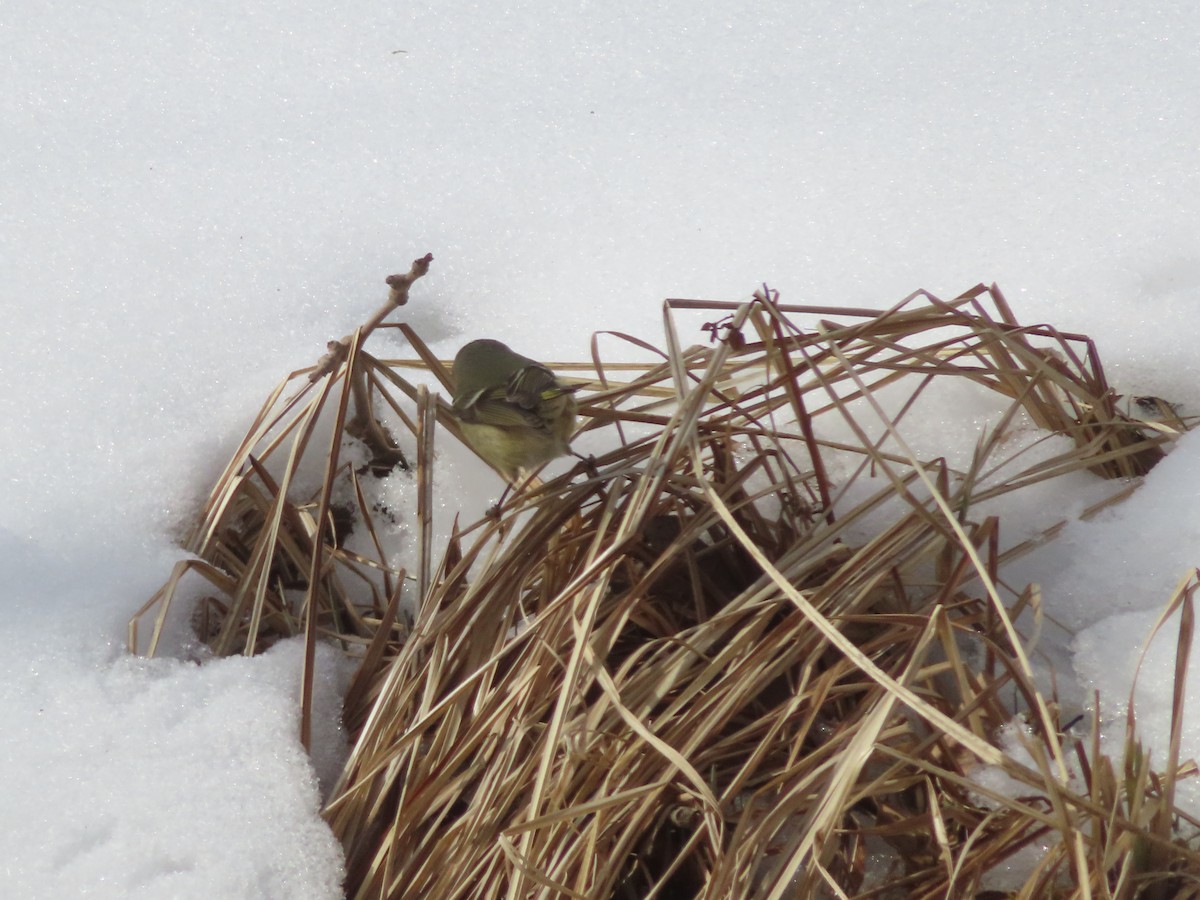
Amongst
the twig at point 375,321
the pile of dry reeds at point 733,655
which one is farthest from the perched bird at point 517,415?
A: the twig at point 375,321

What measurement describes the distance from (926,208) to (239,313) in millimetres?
1338

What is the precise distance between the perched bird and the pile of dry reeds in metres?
0.11

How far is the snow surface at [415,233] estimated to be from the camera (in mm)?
1435

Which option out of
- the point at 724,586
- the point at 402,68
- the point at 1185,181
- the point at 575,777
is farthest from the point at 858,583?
the point at 402,68

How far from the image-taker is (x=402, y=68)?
2.83 m

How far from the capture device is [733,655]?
4.62 feet

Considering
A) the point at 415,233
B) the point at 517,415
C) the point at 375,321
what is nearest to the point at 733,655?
the point at 517,415

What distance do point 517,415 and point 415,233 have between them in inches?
30.8

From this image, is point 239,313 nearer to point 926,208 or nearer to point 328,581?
point 328,581

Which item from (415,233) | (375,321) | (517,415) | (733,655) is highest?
(415,233)

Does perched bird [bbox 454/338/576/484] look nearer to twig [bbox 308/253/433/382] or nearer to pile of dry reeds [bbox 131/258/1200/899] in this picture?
pile of dry reeds [bbox 131/258/1200/899]

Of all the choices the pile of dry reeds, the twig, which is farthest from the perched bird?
the twig

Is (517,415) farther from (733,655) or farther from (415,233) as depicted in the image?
(415,233)

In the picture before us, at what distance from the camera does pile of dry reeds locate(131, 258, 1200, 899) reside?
48.8 inches
